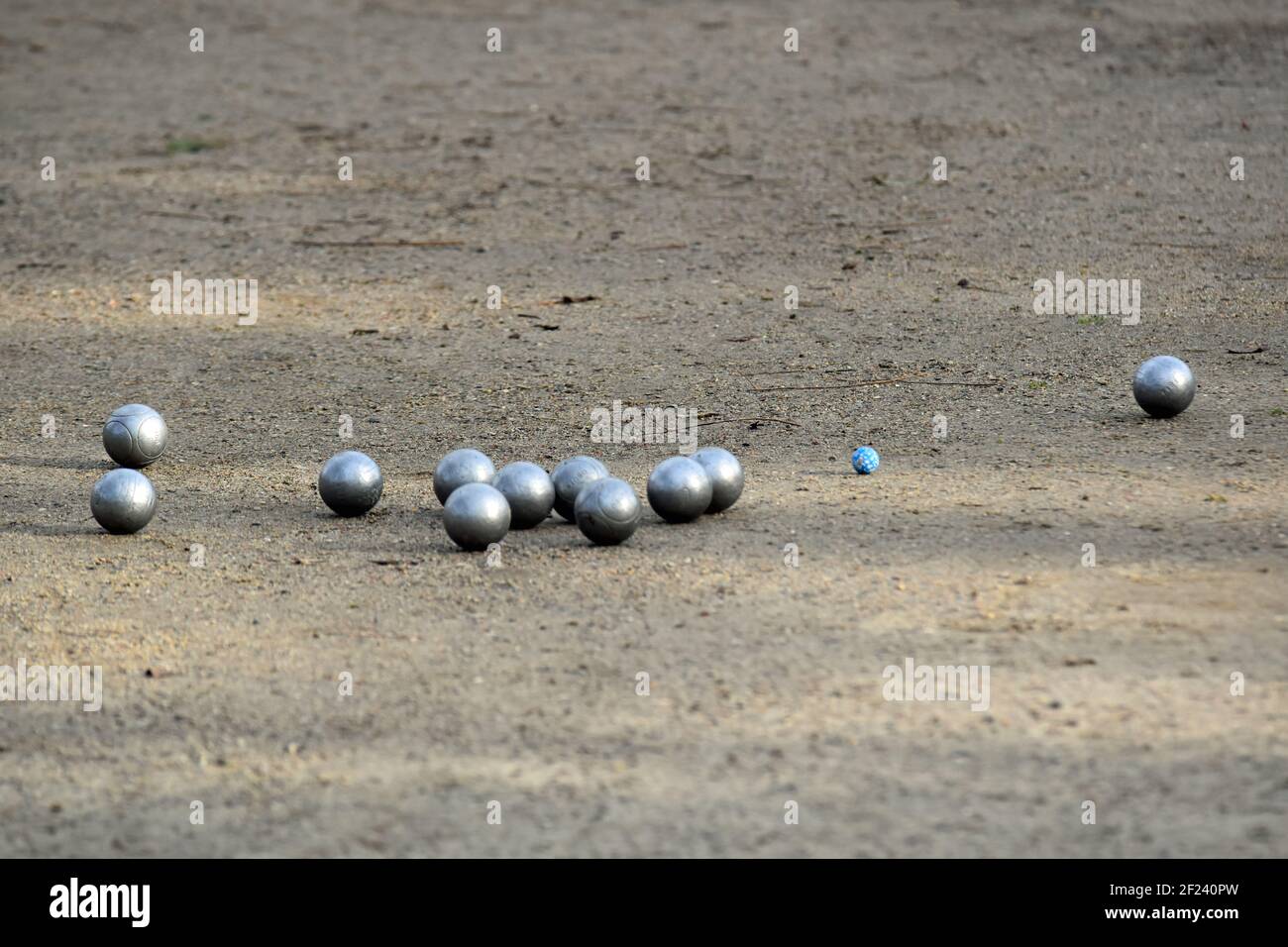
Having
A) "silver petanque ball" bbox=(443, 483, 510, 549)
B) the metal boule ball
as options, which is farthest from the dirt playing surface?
"silver petanque ball" bbox=(443, 483, 510, 549)

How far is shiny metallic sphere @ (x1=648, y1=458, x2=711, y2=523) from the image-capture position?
743 centimetres

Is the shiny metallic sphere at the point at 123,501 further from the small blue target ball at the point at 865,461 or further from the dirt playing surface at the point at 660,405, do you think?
the small blue target ball at the point at 865,461

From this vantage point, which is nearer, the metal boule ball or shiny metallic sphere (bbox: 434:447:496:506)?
shiny metallic sphere (bbox: 434:447:496:506)

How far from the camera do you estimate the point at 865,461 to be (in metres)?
8.34

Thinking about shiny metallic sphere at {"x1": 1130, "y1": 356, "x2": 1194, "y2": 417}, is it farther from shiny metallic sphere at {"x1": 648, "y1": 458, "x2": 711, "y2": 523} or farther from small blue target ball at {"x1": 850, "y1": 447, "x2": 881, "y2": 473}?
shiny metallic sphere at {"x1": 648, "y1": 458, "x2": 711, "y2": 523}

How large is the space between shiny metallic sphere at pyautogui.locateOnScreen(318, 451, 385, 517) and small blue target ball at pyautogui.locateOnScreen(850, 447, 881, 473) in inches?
97.8

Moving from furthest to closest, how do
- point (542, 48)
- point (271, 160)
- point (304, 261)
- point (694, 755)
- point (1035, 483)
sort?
point (542, 48), point (271, 160), point (304, 261), point (1035, 483), point (694, 755)

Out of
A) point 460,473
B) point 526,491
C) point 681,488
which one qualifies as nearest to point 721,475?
point 681,488

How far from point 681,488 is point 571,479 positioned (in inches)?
23.2

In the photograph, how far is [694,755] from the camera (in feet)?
17.3

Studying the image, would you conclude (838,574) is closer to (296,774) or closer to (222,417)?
(296,774)

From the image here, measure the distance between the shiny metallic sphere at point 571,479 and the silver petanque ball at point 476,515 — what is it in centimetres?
47
